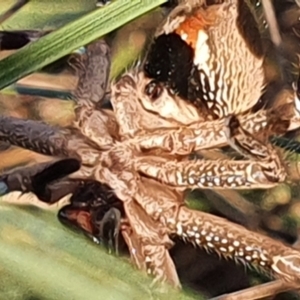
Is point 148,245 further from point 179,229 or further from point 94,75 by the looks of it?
point 94,75

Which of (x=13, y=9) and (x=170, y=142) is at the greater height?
(x=13, y=9)

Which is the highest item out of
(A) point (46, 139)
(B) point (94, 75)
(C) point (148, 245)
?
(B) point (94, 75)

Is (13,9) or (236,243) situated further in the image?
(13,9)

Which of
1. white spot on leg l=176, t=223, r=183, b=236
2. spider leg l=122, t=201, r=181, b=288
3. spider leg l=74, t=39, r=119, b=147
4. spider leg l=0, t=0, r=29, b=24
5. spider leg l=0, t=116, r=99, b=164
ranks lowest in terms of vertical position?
spider leg l=122, t=201, r=181, b=288

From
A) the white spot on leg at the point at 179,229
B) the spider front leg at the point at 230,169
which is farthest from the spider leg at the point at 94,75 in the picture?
the white spot on leg at the point at 179,229

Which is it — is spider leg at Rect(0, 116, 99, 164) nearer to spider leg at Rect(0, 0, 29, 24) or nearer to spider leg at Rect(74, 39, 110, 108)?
spider leg at Rect(74, 39, 110, 108)

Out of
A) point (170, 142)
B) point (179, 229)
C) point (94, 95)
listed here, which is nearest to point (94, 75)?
point (94, 95)

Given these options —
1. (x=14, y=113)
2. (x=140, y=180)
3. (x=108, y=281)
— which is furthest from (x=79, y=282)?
(x=14, y=113)

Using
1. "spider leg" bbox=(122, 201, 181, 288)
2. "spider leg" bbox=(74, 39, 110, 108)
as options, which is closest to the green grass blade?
"spider leg" bbox=(74, 39, 110, 108)
